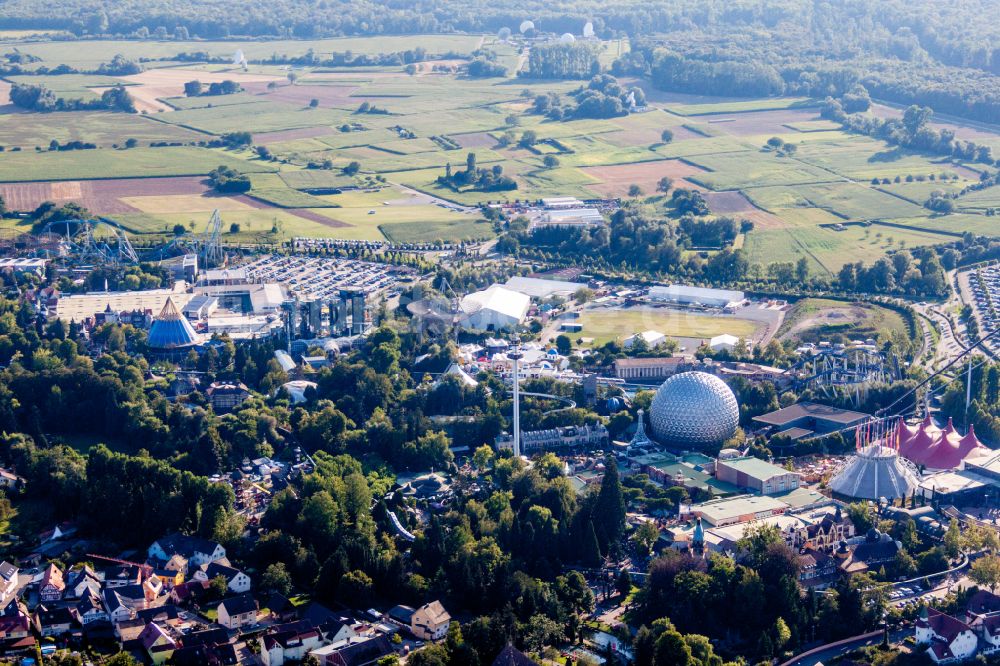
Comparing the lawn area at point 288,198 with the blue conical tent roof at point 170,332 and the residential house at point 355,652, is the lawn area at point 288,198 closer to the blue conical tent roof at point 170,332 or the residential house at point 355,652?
→ the blue conical tent roof at point 170,332

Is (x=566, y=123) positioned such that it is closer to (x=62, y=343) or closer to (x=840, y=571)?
(x=62, y=343)

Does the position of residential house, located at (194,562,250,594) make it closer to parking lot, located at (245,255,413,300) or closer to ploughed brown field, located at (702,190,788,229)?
parking lot, located at (245,255,413,300)

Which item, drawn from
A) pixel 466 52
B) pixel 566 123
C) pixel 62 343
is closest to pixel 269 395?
pixel 62 343

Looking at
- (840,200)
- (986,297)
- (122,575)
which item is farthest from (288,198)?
(122,575)

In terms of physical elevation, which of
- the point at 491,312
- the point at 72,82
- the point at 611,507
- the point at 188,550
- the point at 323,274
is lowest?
the point at 72,82

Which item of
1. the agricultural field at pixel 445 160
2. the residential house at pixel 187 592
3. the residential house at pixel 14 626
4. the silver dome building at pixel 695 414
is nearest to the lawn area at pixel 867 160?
the agricultural field at pixel 445 160

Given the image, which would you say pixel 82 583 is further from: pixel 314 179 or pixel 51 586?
pixel 314 179
